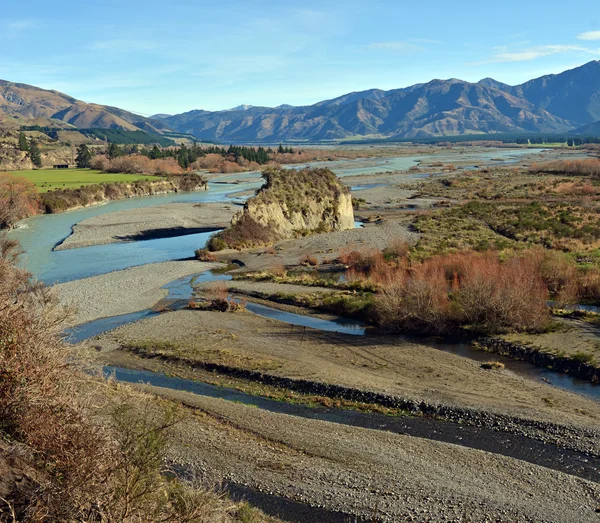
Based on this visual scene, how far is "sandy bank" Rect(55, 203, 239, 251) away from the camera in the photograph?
63.5m

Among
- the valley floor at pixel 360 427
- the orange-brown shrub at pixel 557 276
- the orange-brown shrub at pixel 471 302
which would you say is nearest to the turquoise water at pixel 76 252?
the valley floor at pixel 360 427

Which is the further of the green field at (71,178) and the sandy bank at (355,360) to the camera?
the green field at (71,178)

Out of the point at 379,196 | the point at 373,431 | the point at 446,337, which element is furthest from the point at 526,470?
the point at 379,196

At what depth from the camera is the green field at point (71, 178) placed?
4035 inches

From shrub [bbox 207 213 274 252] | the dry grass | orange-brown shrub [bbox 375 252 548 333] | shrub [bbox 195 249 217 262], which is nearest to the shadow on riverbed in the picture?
shrub [bbox 207 213 274 252]

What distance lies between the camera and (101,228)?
227 ft

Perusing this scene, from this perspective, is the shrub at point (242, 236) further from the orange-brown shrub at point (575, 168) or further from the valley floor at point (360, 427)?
the orange-brown shrub at point (575, 168)

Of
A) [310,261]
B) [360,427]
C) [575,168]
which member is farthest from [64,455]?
[575,168]

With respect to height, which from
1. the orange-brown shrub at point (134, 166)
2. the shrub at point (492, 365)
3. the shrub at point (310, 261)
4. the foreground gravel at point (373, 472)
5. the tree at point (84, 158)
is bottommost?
the shrub at point (492, 365)

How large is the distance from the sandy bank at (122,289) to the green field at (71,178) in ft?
200

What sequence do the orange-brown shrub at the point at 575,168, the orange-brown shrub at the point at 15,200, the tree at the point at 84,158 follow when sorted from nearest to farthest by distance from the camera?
the orange-brown shrub at the point at 15,200, the orange-brown shrub at the point at 575,168, the tree at the point at 84,158

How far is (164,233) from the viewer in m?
67.6

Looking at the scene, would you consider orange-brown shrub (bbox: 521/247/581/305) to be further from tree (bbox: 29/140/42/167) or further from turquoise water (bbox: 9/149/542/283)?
tree (bbox: 29/140/42/167)

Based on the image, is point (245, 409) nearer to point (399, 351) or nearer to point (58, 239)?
point (399, 351)
